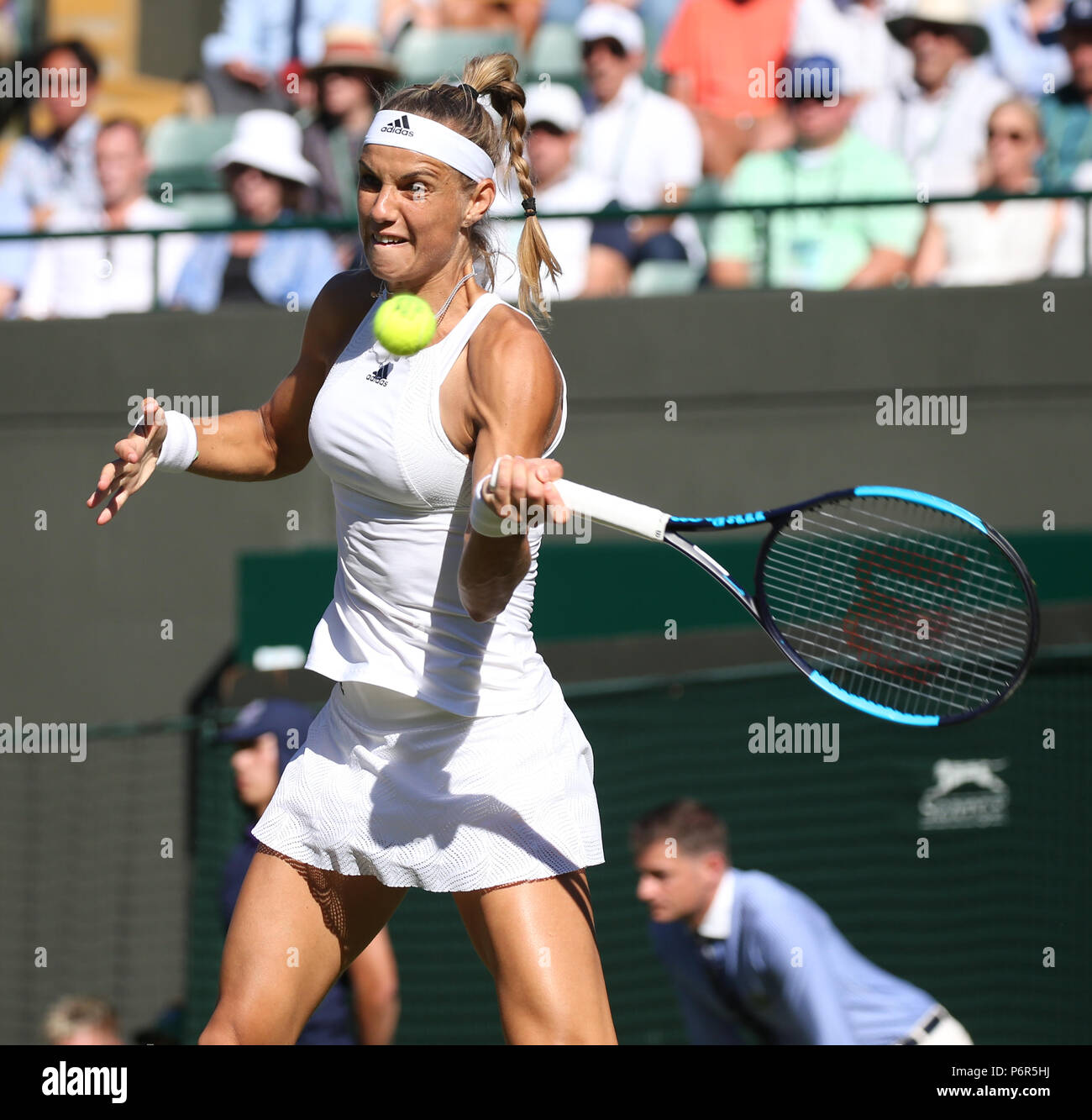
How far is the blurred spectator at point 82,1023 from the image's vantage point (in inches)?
221

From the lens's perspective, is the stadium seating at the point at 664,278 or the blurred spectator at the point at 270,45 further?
the blurred spectator at the point at 270,45

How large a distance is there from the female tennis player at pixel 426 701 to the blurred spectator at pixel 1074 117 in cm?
449

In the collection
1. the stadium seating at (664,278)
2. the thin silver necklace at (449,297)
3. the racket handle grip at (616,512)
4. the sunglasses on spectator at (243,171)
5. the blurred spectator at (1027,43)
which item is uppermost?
the blurred spectator at (1027,43)

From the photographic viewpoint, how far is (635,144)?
23.9 ft

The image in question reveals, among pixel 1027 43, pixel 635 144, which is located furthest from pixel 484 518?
pixel 1027 43

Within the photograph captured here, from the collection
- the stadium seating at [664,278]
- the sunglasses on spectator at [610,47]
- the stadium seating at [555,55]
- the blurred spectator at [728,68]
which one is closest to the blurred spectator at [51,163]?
the stadium seating at [555,55]

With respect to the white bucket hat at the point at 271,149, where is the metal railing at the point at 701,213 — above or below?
below

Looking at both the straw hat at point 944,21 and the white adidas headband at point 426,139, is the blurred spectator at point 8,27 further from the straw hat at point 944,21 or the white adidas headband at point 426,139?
the white adidas headband at point 426,139

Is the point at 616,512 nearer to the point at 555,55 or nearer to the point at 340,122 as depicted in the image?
the point at 340,122

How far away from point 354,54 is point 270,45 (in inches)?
26.1

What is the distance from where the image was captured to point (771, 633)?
3098mm

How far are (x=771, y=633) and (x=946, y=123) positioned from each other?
4472 millimetres
